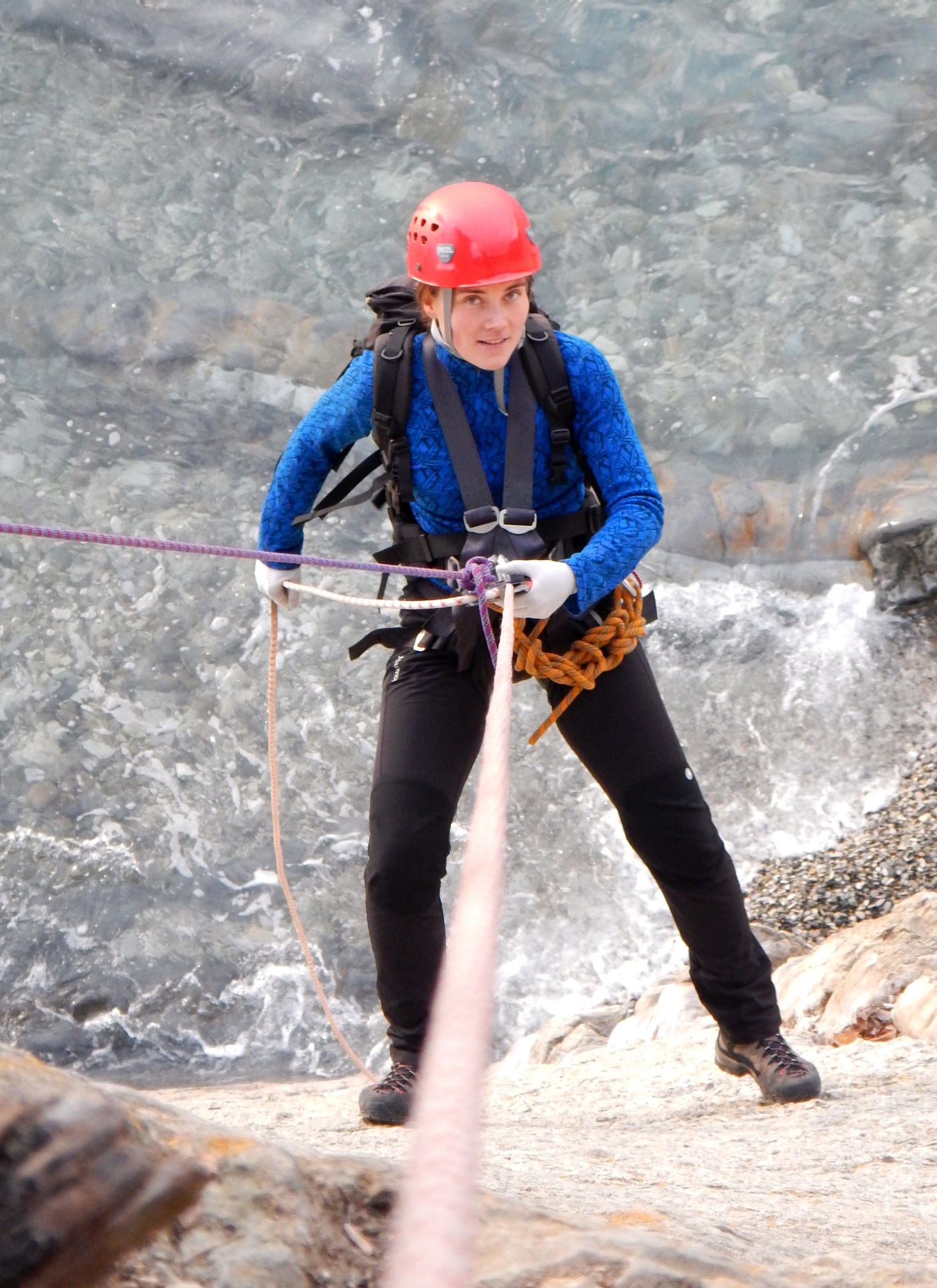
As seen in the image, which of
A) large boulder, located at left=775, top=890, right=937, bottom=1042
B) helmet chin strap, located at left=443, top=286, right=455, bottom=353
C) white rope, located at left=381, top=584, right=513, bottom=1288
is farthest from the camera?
large boulder, located at left=775, top=890, right=937, bottom=1042

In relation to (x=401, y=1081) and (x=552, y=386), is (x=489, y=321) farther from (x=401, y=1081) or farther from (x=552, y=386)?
(x=401, y=1081)

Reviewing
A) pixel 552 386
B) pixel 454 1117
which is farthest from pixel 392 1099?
pixel 454 1117

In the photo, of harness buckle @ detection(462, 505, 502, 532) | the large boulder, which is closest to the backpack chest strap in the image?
harness buckle @ detection(462, 505, 502, 532)

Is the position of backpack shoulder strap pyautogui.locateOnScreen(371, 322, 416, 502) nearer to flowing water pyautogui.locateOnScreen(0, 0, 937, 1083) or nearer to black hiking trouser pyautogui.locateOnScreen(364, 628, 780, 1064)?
black hiking trouser pyautogui.locateOnScreen(364, 628, 780, 1064)

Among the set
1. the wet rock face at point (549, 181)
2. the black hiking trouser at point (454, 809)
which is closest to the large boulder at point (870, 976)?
the black hiking trouser at point (454, 809)

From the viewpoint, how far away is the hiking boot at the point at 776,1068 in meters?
2.63

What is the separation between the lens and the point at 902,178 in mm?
7125

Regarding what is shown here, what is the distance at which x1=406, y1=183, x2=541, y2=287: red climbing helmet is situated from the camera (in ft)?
7.64

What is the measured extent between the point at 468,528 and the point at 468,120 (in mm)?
6123

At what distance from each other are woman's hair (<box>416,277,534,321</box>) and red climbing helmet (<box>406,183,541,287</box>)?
0.07 ft

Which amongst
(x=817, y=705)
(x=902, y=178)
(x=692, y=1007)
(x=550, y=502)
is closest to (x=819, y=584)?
(x=817, y=705)

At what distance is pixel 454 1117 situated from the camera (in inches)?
30.0

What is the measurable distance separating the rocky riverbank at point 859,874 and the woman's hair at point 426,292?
277 cm

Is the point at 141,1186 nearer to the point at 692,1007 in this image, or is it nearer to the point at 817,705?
the point at 692,1007
